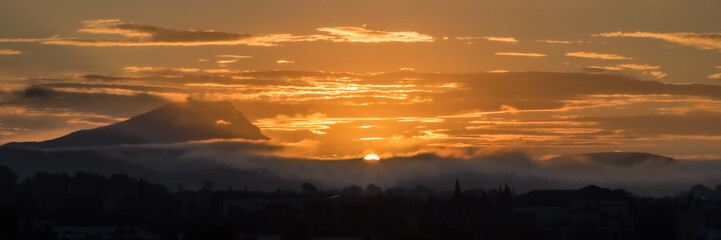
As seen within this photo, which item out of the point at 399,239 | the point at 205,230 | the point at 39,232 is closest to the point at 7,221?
the point at 39,232

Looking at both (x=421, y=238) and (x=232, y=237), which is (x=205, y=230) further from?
(x=421, y=238)

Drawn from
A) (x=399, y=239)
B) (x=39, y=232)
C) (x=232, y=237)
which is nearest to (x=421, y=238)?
(x=399, y=239)

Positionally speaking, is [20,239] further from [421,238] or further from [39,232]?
[421,238]

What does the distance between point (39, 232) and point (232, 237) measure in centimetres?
2593

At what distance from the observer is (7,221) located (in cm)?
19650

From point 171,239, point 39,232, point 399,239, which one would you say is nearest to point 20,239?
point 39,232

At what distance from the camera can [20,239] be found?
18488cm

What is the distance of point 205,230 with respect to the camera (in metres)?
187

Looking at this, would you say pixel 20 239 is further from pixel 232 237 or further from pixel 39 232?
pixel 232 237

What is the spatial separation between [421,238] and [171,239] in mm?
34005

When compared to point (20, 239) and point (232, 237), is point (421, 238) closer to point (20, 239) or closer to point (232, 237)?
point (232, 237)

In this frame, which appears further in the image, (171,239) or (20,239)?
(171,239)

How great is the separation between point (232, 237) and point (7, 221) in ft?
117

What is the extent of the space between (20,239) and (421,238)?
2016 inches
